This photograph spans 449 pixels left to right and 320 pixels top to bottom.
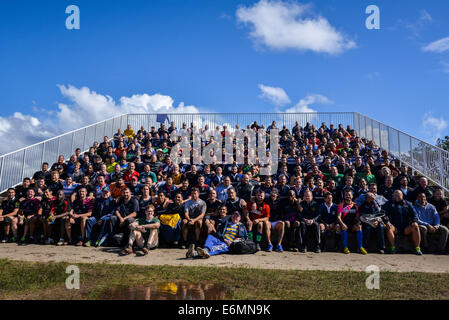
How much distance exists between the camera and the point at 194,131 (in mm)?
17125

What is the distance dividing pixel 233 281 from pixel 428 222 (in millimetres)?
5816

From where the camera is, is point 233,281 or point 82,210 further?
point 82,210

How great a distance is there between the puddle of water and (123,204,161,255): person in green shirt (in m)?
2.50

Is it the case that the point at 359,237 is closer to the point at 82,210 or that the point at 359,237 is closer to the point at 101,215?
the point at 101,215

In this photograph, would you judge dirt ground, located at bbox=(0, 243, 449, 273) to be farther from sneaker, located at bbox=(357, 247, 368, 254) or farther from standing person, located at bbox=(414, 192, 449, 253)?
standing person, located at bbox=(414, 192, 449, 253)

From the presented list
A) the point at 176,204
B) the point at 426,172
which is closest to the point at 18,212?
the point at 176,204

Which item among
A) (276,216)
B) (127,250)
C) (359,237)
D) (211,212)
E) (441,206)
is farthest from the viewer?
(211,212)

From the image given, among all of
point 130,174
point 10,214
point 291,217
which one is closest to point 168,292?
point 291,217

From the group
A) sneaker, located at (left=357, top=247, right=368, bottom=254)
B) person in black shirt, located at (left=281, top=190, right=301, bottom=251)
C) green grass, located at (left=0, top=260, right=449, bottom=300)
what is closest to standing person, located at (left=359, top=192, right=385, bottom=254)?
sneaker, located at (left=357, top=247, right=368, bottom=254)

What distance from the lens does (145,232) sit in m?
7.33

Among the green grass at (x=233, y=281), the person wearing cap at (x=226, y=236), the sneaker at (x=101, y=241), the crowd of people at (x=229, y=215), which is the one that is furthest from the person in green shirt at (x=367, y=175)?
the sneaker at (x=101, y=241)

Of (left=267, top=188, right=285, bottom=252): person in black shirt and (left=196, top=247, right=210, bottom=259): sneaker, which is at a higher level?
(left=267, top=188, right=285, bottom=252): person in black shirt

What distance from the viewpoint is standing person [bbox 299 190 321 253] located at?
740 centimetres
